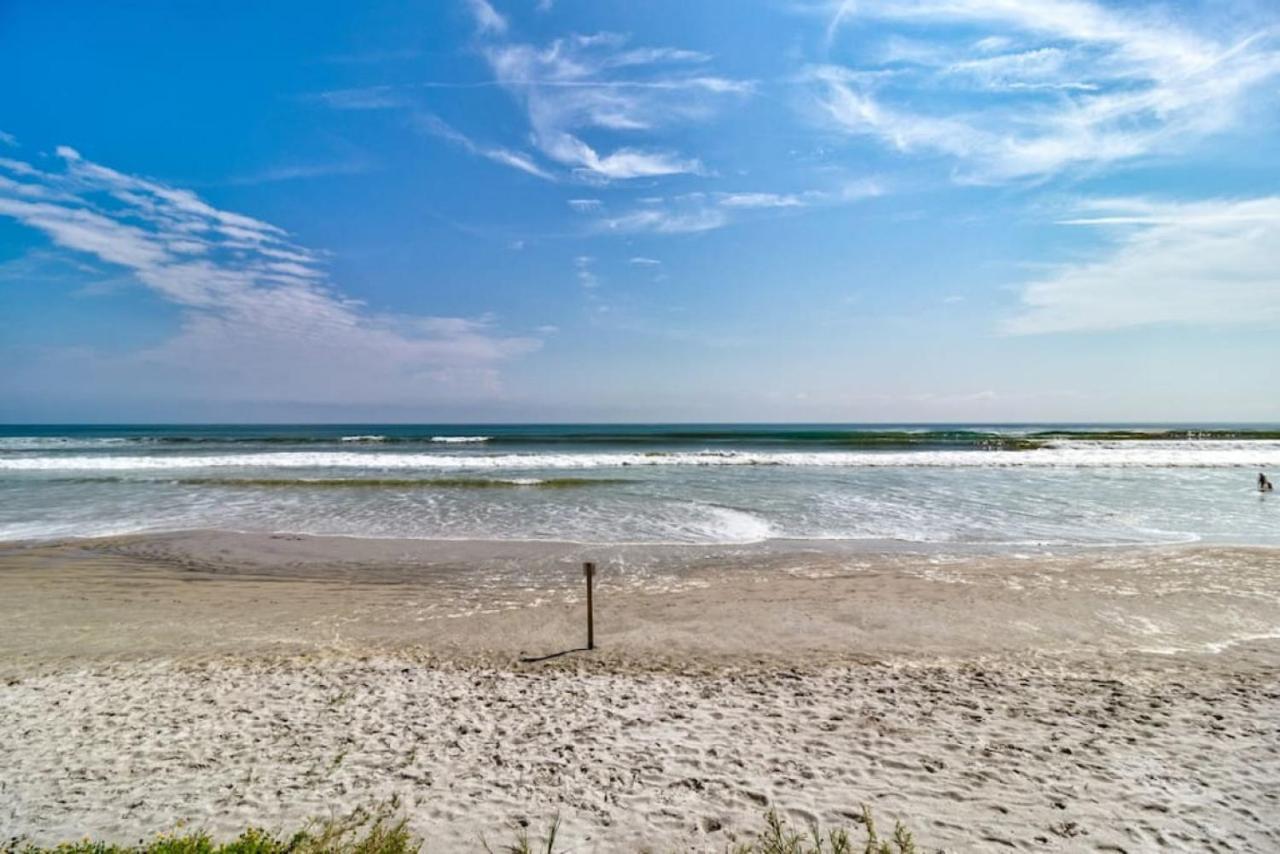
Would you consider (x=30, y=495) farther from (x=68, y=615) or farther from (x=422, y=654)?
(x=422, y=654)

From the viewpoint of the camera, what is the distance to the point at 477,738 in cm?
513

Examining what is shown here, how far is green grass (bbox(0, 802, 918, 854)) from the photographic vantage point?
3574 mm

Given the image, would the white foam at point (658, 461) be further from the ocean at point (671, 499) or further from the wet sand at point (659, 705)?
the wet sand at point (659, 705)

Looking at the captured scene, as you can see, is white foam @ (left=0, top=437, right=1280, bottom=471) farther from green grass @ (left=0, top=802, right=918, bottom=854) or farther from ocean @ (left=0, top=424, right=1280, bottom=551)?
green grass @ (left=0, top=802, right=918, bottom=854)

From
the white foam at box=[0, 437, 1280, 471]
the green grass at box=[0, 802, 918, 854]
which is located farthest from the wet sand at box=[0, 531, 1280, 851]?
the white foam at box=[0, 437, 1280, 471]

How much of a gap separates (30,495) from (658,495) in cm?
2226

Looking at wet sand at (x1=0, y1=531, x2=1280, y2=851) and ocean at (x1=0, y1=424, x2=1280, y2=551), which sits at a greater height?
ocean at (x1=0, y1=424, x2=1280, y2=551)

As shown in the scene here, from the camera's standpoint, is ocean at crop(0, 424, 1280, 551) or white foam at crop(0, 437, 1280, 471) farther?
white foam at crop(0, 437, 1280, 471)

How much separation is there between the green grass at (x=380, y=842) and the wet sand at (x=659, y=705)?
0.50ft

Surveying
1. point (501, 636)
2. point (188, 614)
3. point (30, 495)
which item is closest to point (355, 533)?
point (188, 614)

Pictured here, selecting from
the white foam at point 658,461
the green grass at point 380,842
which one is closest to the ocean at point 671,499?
the white foam at point 658,461

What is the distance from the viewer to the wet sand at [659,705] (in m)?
4.17

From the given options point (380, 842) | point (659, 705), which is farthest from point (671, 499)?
point (380, 842)

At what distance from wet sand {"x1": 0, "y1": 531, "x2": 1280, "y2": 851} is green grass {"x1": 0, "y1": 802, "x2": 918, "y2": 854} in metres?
0.15
